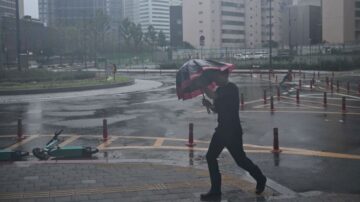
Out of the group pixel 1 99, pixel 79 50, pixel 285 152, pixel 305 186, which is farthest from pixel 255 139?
pixel 79 50

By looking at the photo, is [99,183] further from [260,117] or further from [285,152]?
[260,117]

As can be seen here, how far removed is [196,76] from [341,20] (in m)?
81.6

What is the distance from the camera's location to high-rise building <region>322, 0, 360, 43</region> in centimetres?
7594

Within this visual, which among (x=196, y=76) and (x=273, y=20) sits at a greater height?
(x=273, y=20)

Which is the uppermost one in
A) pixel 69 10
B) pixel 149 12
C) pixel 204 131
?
pixel 149 12

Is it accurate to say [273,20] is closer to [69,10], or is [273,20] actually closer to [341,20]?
[69,10]

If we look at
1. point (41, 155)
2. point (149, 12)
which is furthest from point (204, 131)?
point (149, 12)

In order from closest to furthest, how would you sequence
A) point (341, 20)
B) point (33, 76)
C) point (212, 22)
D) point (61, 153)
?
point (61, 153)
point (33, 76)
point (341, 20)
point (212, 22)

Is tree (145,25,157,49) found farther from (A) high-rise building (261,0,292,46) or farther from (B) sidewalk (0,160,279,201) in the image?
(B) sidewalk (0,160,279,201)

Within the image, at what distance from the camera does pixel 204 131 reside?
612 inches

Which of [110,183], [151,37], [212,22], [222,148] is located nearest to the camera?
[222,148]

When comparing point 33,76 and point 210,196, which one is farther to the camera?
point 33,76

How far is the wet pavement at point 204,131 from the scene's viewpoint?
33.4 feet

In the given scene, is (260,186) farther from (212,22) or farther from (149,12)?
(149,12)
